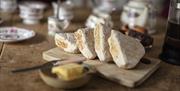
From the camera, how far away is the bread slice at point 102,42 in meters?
0.79

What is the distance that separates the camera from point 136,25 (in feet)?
3.84

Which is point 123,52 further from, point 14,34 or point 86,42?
point 14,34

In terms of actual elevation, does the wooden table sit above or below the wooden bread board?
below

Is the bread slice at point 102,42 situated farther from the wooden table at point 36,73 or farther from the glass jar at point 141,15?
the glass jar at point 141,15

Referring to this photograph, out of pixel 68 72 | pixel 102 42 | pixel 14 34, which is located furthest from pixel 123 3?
pixel 68 72

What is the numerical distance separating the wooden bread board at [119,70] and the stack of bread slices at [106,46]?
0.6 inches

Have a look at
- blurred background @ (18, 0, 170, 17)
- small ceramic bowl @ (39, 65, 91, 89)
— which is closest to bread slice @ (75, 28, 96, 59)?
small ceramic bowl @ (39, 65, 91, 89)

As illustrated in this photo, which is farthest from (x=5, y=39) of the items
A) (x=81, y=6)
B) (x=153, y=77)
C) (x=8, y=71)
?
(x=81, y=6)

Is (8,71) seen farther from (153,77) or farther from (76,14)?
(76,14)

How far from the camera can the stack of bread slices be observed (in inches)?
30.2

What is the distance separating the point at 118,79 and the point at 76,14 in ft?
2.42

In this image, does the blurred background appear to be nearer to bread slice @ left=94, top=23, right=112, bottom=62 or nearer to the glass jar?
the glass jar

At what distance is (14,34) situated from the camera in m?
1.03

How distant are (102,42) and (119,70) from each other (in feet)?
0.27
